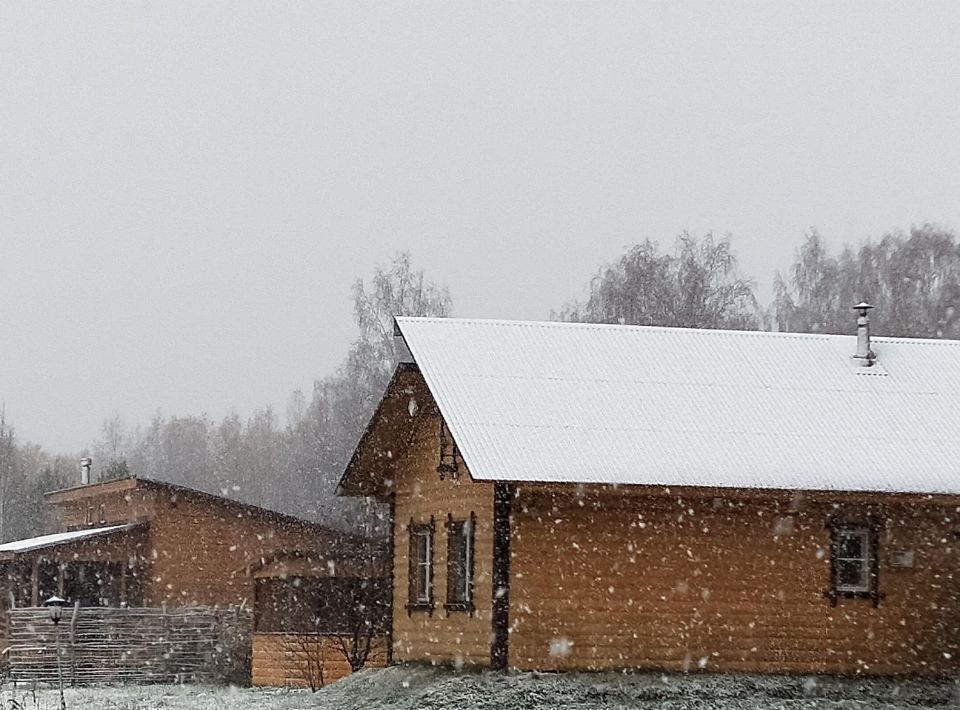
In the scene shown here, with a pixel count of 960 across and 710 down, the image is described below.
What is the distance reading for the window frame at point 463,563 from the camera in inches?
861

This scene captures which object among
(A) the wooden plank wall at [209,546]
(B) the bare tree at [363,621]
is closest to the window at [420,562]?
(B) the bare tree at [363,621]

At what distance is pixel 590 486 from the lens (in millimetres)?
20188

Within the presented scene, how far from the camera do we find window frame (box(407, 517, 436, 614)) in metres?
23.8

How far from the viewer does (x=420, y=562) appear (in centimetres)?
2442

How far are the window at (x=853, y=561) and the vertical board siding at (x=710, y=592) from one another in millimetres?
124

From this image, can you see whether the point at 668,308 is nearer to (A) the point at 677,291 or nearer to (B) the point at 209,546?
(A) the point at 677,291

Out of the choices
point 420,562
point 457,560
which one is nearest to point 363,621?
point 420,562

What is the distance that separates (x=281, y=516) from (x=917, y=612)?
15930 mm

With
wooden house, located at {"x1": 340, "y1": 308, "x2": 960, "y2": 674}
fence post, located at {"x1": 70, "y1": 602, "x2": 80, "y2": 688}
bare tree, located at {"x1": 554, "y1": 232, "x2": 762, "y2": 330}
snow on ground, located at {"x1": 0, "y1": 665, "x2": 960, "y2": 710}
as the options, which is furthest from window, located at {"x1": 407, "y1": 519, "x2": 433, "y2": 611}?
bare tree, located at {"x1": 554, "y1": 232, "x2": 762, "y2": 330}

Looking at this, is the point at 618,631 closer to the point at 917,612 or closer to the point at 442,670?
the point at 442,670

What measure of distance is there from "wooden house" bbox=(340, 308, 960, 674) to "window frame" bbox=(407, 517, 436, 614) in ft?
0.87

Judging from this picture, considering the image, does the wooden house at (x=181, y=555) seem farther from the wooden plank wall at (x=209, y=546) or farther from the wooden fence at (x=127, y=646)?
the wooden fence at (x=127, y=646)

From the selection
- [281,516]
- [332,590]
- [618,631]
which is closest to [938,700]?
[618,631]

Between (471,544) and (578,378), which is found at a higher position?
(578,378)
